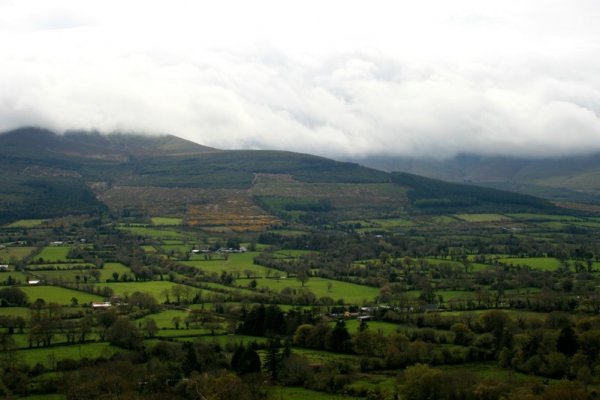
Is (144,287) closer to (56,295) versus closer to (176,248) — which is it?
(56,295)

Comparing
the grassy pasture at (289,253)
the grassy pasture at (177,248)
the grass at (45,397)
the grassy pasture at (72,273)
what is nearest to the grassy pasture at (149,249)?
the grassy pasture at (177,248)

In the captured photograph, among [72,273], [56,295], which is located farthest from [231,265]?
[56,295]

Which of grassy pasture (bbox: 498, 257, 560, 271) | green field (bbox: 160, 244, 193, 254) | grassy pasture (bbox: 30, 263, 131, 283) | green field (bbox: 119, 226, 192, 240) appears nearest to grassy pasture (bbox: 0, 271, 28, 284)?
grassy pasture (bbox: 30, 263, 131, 283)

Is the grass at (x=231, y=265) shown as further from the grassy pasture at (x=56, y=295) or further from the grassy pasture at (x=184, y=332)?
the grassy pasture at (x=184, y=332)

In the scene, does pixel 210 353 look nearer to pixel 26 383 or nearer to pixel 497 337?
pixel 26 383

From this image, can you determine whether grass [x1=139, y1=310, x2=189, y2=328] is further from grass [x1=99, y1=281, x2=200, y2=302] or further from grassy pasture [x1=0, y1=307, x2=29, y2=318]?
grassy pasture [x1=0, y1=307, x2=29, y2=318]
